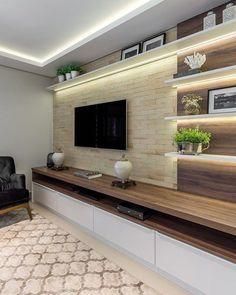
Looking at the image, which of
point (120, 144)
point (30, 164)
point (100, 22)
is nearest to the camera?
point (100, 22)

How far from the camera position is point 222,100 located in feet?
6.36

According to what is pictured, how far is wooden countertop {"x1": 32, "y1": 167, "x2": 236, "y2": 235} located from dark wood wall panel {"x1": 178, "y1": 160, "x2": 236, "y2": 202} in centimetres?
8

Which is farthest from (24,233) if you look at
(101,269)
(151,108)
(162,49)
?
(162,49)

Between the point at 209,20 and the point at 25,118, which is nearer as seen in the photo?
the point at 209,20

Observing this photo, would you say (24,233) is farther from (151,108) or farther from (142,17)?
(142,17)

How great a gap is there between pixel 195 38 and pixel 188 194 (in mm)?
1515

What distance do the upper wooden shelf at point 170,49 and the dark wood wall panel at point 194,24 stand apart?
14cm

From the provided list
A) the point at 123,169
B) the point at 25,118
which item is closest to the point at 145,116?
the point at 123,169

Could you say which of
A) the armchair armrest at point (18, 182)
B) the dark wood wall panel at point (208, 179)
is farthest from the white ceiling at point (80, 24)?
the armchair armrest at point (18, 182)

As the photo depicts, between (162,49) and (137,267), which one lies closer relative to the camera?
(137,267)

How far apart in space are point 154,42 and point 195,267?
7.61 feet

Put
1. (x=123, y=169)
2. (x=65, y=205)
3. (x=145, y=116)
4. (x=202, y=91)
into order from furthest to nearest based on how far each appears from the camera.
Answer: (x=65, y=205), (x=145, y=116), (x=123, y=169), (x=202, y=91)

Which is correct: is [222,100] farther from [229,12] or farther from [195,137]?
[229,12]

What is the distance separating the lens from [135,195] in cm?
216
